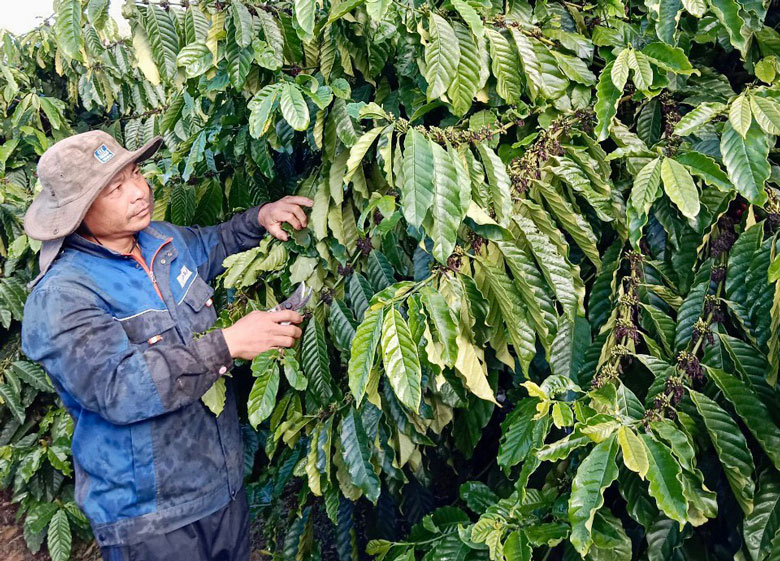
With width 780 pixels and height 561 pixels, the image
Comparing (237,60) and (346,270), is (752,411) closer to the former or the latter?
(346,270)

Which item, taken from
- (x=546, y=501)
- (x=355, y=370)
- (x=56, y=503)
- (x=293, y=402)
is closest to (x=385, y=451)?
(x=293, y=402)

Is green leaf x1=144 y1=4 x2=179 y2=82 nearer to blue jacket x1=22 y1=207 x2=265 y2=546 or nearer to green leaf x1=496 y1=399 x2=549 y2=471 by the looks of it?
blue jacket x1=22 y1=207 x2=265 y2=546

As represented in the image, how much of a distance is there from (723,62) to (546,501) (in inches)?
46.5

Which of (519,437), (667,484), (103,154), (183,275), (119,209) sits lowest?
(519,437)

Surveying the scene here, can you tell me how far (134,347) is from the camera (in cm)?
148

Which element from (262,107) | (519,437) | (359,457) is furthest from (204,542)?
(262,107)

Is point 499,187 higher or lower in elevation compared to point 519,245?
higher

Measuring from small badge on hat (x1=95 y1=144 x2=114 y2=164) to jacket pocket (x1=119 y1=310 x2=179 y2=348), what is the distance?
1.25 ft

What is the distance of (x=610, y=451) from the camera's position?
3.56ft

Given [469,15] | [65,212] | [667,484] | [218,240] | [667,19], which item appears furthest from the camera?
[218,240]

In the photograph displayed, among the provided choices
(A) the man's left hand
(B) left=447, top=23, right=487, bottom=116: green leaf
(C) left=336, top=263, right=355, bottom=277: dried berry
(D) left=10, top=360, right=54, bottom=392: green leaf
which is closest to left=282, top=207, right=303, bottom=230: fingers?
(A) the man's left hand

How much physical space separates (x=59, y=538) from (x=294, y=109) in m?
2.31

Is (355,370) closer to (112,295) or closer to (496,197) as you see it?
(496,197)

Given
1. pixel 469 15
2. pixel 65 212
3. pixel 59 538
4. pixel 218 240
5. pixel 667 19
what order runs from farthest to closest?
pixel 59 538, pixel 218 240, pixel 65 212, pixel 667 19, pixel 469 15
